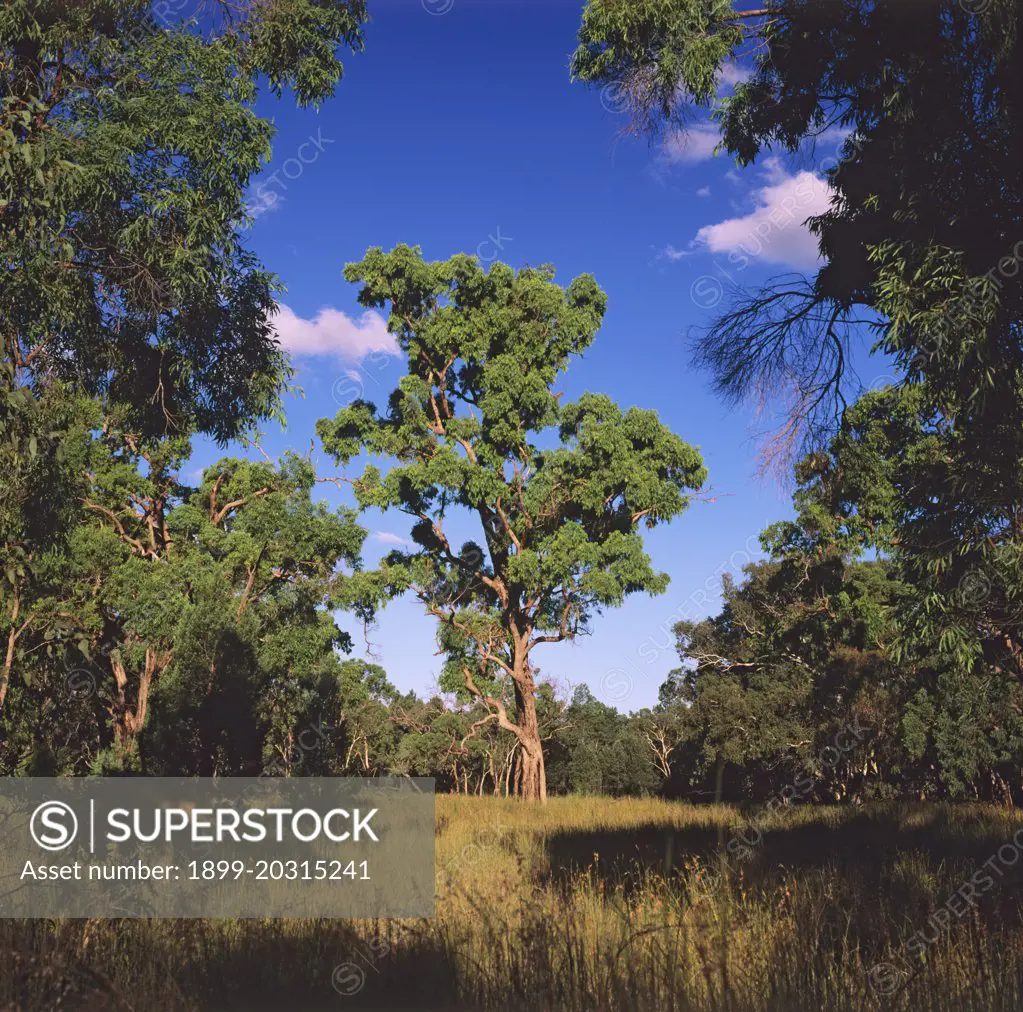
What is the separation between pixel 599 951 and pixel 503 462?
18761mm

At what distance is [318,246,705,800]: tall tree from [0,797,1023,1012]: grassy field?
14.2 metres

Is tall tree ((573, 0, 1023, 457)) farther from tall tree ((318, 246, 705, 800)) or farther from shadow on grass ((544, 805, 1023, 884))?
tall tree ((318, 246, 705, 800))

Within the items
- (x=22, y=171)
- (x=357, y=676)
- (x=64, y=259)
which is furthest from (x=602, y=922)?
(x=357, y=676)

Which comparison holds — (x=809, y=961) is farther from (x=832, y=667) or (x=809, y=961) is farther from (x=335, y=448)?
(x=832, y=667)

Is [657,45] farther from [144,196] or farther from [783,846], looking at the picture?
[783,846]

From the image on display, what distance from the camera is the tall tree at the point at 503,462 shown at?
23125 millimetres

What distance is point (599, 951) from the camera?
5.73 metres

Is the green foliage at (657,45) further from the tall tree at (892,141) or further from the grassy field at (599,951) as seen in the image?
the grassy field at (599,951)

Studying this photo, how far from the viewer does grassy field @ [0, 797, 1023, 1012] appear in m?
4.94


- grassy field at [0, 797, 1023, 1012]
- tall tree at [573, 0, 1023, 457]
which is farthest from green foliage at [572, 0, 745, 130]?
grassy field at [0, 797, 1023, 1012]

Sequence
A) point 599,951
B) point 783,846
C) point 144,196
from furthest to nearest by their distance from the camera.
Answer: point 783,846, point 144,196, point 599,951

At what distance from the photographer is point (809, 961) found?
5.30 meters

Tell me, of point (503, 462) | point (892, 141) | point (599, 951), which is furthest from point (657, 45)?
point (503, 462)

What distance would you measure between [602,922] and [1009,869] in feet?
17.6
